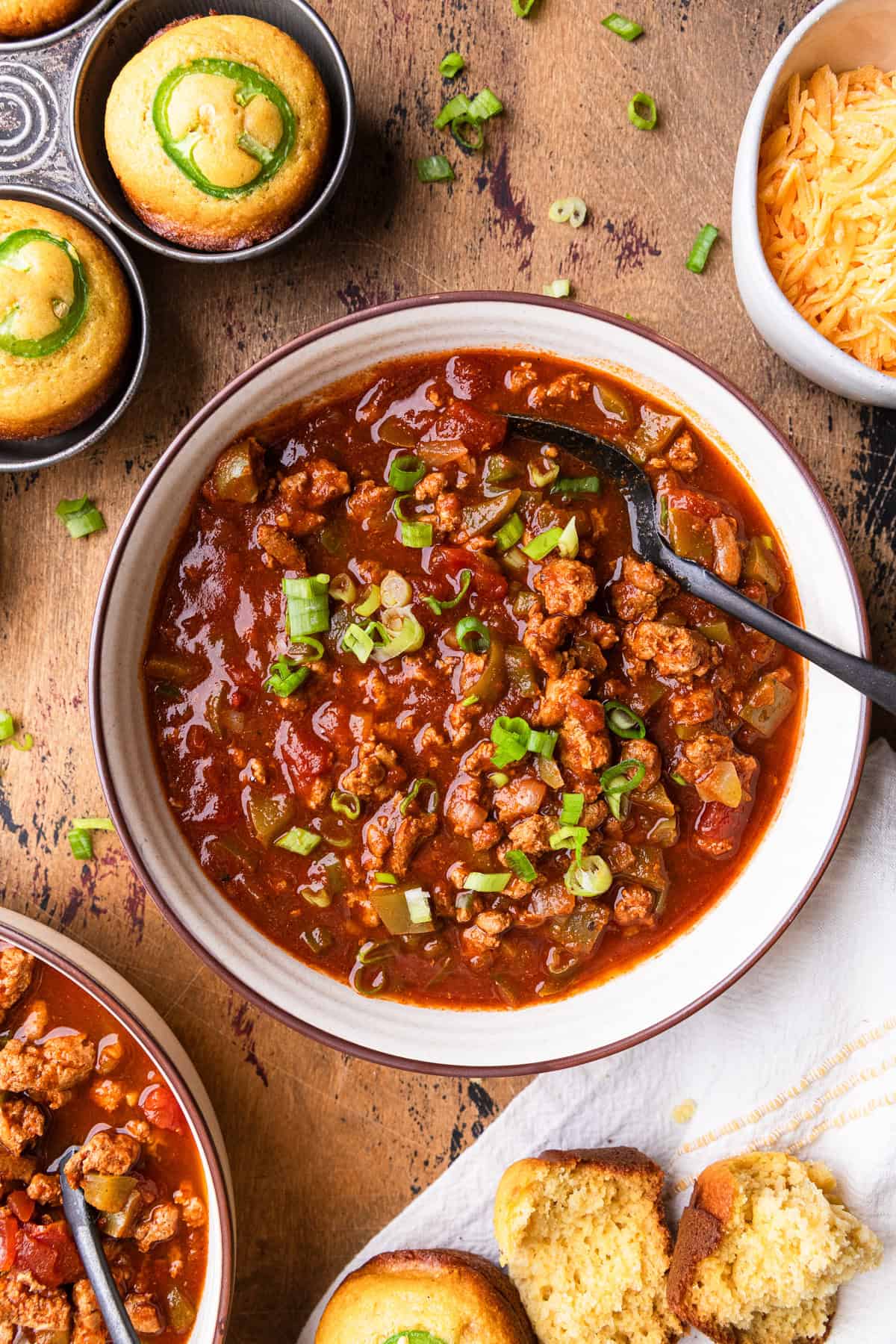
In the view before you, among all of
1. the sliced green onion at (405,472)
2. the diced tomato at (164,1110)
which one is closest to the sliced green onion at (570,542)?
the sliced green onion at (405,472)

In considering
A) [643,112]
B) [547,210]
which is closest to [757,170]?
[643,112]

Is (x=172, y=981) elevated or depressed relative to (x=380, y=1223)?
elevated

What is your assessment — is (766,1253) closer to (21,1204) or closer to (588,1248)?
(588,1248)

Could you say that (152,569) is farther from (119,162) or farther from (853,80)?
(853,80)

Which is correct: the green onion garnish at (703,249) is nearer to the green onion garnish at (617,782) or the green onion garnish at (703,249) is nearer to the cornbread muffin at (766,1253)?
the green onion garnish at (617,782)

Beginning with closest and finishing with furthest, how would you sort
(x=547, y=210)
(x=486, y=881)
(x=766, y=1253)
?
(x=486, y=881) < (x=766, y=1253) < (x=547, y=210)

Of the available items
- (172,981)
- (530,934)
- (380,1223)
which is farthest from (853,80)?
(380,1223)
